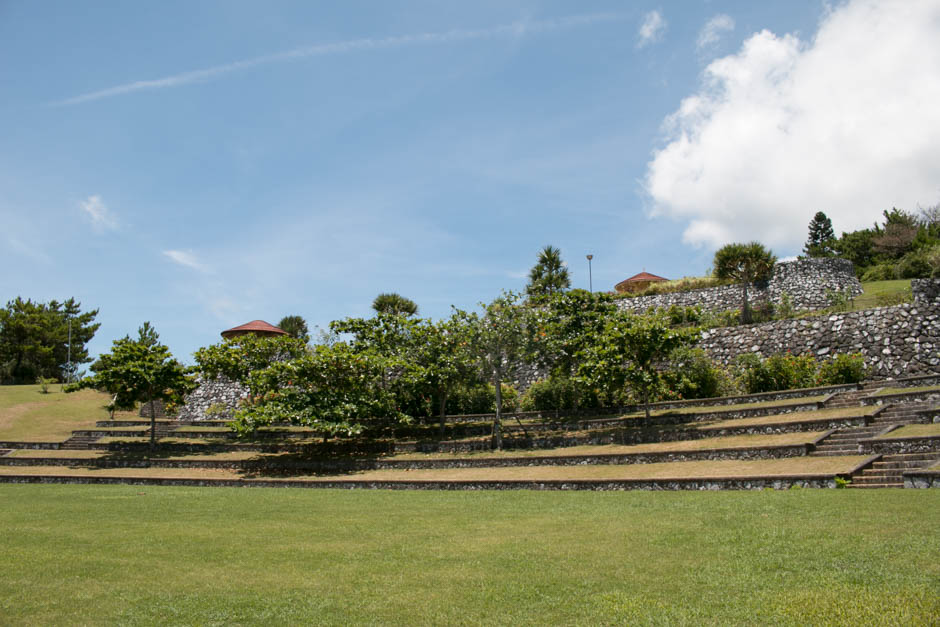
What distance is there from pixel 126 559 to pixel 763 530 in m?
8.51

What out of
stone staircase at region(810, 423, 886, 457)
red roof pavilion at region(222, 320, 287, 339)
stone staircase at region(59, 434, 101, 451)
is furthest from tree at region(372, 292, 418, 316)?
stone staircase at region(810, 423, 886, 457)

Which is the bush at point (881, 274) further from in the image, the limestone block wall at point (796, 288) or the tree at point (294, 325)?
the tree at point (294, 325)

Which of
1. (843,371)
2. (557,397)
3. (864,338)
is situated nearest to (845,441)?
(843,371)

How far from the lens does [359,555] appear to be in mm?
7996

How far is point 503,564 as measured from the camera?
7246 mm

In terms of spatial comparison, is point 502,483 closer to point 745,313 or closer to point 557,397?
point 557,397

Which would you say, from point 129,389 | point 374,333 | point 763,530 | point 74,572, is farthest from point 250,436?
point 763,530

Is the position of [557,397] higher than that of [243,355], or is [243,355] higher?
[243,355]

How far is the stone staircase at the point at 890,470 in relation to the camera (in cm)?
1139

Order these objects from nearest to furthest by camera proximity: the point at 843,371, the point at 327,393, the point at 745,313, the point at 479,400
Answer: the point at 843,371, the point at 327,393, the point at 479,400, the point at 745,313

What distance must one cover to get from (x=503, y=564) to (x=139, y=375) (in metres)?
24.1

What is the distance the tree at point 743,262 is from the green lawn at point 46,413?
3433 cm

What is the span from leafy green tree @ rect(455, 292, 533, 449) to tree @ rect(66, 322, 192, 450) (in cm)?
1371

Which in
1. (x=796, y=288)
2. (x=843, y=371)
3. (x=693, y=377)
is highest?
(x=796, y=288)
